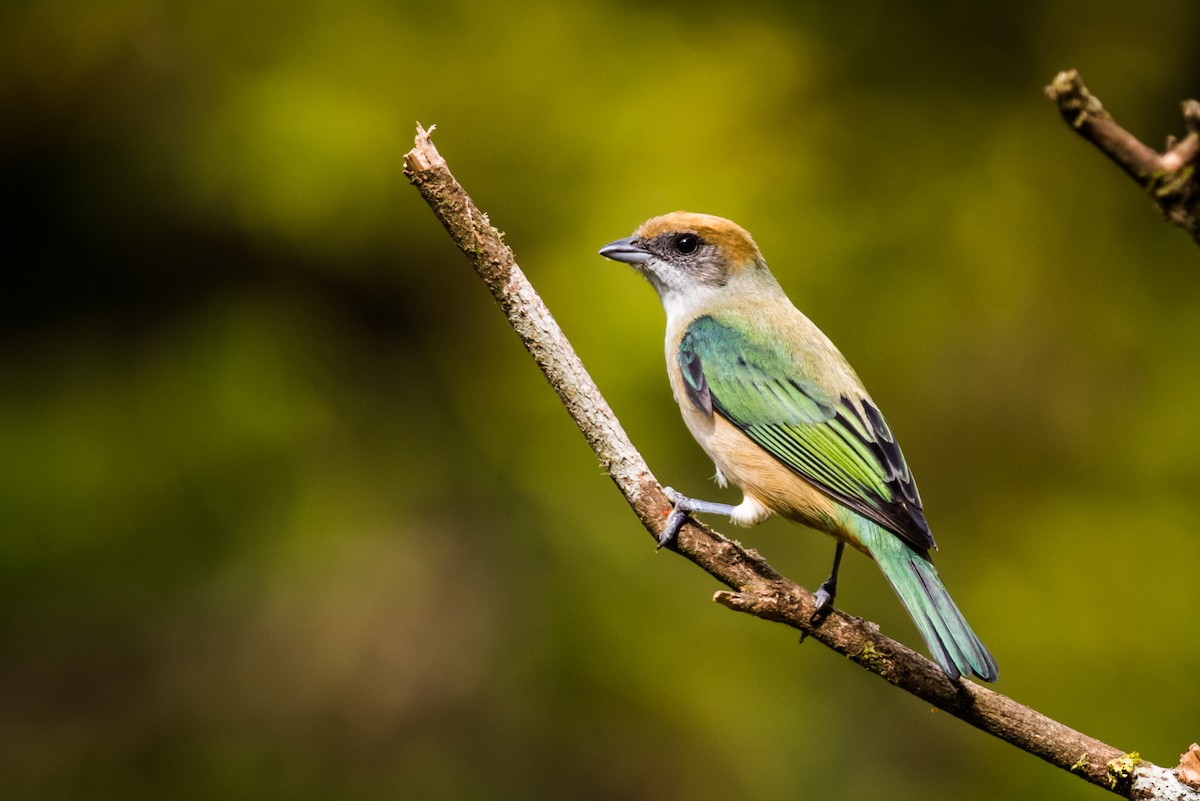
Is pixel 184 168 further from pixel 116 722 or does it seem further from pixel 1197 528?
pixel 1197 528

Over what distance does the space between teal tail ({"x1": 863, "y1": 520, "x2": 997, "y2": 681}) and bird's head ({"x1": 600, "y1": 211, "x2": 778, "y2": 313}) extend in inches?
53.7

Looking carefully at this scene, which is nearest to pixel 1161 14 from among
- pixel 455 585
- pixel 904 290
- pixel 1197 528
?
pixel 904 290

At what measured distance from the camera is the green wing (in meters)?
3.61

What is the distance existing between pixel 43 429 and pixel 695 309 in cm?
440

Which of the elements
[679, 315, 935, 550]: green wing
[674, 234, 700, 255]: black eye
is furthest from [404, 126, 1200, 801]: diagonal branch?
[674, 234, 700, 255]: black eye

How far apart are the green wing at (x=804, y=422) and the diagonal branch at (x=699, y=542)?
46 cm

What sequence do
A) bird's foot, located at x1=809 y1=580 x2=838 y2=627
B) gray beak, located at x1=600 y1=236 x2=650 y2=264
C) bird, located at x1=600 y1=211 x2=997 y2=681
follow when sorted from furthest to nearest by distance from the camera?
gray beak, located at x1=600 y1=236 x2=650 y2=264 → bird, located at x1=600 y1=211 x2=997 y2=681 → bird's foot, located at x1=809 y1=580 x2=838 y2=627

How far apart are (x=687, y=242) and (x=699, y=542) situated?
1662 millimetres

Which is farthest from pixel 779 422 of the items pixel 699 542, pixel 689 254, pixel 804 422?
pixel 689 254

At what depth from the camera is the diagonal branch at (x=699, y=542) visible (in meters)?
3.02

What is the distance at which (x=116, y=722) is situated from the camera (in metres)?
6.83

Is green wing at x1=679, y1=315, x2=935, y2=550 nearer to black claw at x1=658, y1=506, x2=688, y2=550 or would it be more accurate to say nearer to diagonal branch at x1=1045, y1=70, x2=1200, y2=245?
black claw at x1=658, y1=506, x2=688, y2=550

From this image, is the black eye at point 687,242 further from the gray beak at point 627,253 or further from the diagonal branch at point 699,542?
the diagonal branch at point 699,542

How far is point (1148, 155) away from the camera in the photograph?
203 centimetres
